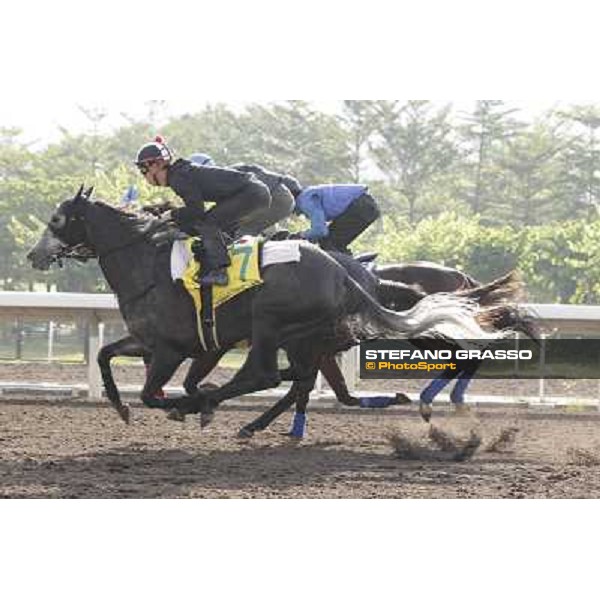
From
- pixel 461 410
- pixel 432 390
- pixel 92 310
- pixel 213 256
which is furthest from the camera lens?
pixel 92 310

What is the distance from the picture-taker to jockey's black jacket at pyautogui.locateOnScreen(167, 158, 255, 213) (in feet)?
20.3

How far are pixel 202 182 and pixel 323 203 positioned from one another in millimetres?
1333

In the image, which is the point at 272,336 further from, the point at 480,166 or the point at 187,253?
the point at 480,166

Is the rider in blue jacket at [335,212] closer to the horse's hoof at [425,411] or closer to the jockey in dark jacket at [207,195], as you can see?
the jockey in dark jacket at [207,195]

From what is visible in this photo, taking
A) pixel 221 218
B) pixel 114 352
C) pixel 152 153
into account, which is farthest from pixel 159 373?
pixel 152 153

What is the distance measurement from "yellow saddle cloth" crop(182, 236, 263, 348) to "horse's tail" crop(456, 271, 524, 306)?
1.32 m

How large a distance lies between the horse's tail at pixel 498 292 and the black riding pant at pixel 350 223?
1023 millimetres

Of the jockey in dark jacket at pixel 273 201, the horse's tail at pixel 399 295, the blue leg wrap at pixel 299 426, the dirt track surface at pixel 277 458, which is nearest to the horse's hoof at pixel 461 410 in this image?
the dirt track surface at pixel 277 458

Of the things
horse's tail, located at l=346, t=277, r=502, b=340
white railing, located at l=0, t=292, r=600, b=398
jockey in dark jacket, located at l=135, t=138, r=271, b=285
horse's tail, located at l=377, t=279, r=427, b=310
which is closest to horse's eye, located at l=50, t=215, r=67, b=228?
jockey in dark jacket, located at l=135, t=138, r=271, b=285

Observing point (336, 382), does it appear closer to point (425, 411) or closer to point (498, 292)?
point (425, 411)

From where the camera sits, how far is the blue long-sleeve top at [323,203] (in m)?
7.31

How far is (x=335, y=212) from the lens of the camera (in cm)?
750

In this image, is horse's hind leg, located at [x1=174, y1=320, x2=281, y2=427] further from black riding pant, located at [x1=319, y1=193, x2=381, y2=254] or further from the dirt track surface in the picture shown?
black riding pant, located at [x1=319, y1=193, x2=381, y2=254]

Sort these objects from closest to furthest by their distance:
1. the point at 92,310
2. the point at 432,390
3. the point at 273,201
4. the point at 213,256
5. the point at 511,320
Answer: the point at 213,256 → the point at 511,320 → the point at 273,201 → the point at 432,390 → the point at 92,310
